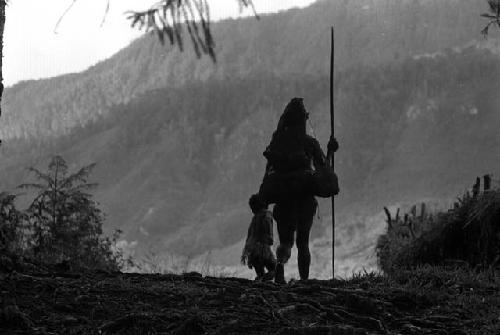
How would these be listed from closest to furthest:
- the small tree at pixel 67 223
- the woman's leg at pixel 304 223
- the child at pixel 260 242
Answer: the woman's leg at pixel 304 223 → the child at pixel 260 242 → the small tree at pixel 67 223

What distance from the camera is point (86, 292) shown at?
666 cm

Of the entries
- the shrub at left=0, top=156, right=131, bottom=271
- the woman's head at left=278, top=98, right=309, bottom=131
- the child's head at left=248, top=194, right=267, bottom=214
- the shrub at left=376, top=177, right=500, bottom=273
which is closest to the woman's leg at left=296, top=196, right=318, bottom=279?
the woman's head at left=278, top=98, right=309, bottom=131

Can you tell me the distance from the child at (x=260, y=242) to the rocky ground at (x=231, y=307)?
339cm

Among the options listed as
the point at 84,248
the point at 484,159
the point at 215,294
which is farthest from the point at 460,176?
the point at 215,294

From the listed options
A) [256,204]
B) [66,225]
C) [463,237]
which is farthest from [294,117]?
[66,225]

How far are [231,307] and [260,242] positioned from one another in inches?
199

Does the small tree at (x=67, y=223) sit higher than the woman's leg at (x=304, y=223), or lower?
higher

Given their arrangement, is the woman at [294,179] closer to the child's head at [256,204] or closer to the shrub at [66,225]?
the child's head at [256,204]

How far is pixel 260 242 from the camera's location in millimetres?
11516

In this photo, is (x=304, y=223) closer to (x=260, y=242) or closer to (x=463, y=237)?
(x=260, y=242)

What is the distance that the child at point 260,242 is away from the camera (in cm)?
1143

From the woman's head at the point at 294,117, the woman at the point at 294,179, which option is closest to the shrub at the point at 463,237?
the woman at the point at 294,179

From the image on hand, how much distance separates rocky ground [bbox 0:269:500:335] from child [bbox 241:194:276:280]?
3391 mm

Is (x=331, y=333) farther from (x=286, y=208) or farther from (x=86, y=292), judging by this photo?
(x=286, y=208)
